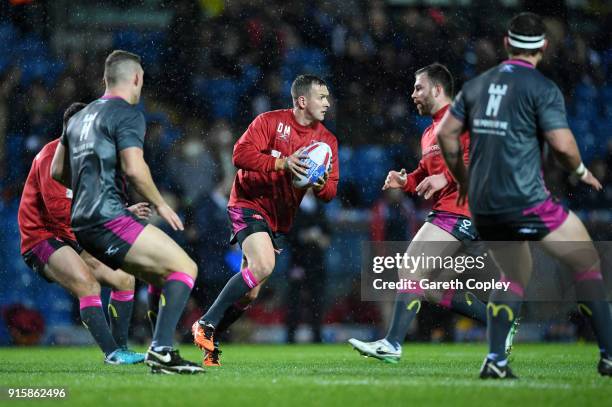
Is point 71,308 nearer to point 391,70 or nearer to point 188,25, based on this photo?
point 188,25

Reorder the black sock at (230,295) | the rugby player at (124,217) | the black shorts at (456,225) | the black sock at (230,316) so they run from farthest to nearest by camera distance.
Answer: the black shorts at (456,225) → the black sock at (230,316) → the black sock at (230,295) → the rugby player at (124,217)

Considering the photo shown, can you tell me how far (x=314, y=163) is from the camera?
759cm

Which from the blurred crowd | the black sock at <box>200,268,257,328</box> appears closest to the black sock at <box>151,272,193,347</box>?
the black sock at <box>200,268,257,328</box>

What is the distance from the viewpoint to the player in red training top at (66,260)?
Answer: 24.2 ft

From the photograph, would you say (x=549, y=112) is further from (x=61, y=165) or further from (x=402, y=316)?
(x=61, y=165)

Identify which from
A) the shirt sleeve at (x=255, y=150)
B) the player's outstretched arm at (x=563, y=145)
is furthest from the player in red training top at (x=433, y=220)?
the player's outstretched arm at (x=563, y=145)

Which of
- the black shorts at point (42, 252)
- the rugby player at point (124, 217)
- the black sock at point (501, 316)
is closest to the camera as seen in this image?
the black sock at point (501, 316)

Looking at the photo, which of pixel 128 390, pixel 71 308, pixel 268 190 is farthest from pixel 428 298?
pixel 71 308

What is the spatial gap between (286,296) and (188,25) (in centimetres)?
406

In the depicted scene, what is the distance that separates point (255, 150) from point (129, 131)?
195cm

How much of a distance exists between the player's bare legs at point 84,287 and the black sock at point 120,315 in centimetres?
30

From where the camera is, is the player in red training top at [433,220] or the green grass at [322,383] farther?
the player in red training top at [433,220]

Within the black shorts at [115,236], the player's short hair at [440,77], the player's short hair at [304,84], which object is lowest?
the black shorts at [115,236]

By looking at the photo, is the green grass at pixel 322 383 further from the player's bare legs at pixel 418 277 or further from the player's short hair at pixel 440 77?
the player's short hair at pixel 440 77
